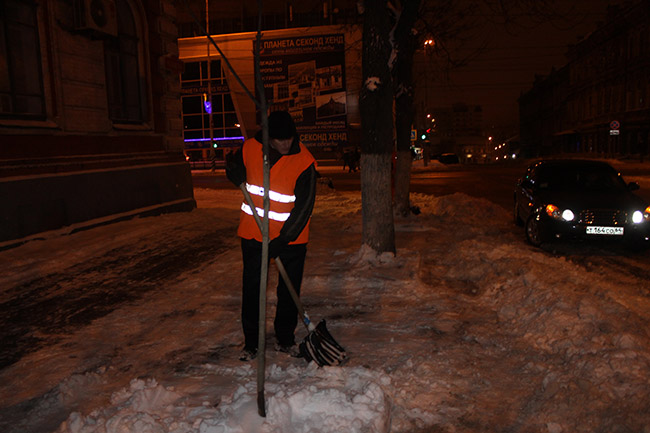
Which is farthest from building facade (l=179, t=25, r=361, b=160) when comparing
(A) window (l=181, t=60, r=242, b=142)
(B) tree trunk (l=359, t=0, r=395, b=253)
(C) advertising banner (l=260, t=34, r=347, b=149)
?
(B) tree trunk (l=359, t=0, r=395, b=253)

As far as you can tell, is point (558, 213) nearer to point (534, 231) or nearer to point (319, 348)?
point (534, 231)

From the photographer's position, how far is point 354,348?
4.45 metres

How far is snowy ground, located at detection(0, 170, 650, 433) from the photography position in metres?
3.20

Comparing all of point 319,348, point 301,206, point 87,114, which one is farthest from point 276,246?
point 87,114

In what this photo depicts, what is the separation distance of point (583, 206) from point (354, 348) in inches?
240

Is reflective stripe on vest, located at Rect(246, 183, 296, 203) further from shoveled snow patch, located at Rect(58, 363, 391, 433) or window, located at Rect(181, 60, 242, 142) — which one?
window, located at Rect(181, 60, 242, 142)

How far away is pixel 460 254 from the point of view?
25.8 feet

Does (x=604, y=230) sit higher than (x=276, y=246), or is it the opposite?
(x=276, y=246)

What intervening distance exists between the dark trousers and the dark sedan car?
6244mm

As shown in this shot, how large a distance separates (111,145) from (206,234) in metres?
3.09

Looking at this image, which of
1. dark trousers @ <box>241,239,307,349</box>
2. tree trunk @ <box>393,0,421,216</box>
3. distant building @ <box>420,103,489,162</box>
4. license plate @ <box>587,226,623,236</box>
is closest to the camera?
dark trousers @ <box>241,239,307,349</box>

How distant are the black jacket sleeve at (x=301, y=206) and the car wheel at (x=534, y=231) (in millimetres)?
6394

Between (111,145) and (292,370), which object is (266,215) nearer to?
(292,370)

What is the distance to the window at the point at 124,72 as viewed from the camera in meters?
11.4
